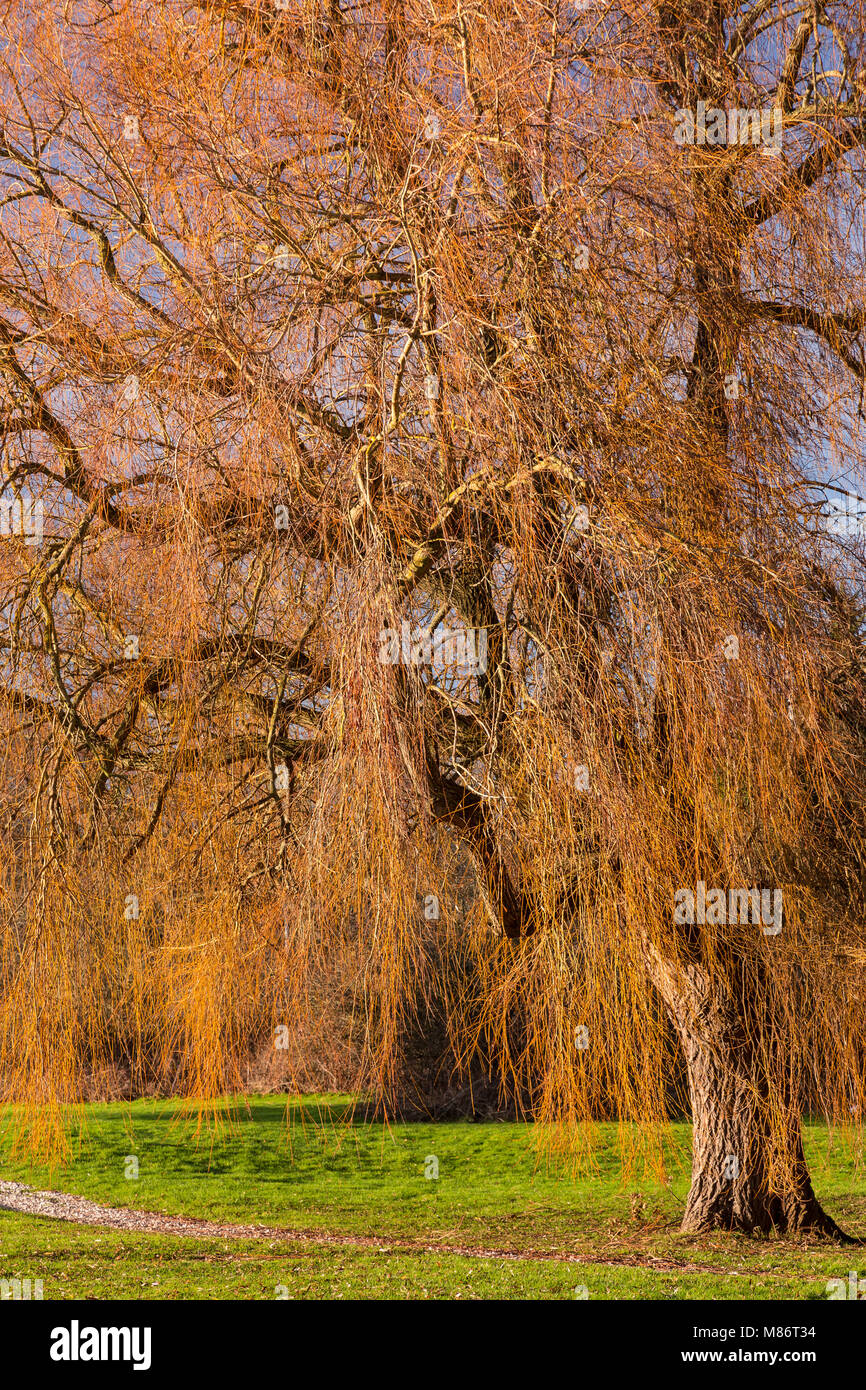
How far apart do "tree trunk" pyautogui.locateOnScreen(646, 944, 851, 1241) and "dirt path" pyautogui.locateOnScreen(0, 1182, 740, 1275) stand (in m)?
A: 0.59

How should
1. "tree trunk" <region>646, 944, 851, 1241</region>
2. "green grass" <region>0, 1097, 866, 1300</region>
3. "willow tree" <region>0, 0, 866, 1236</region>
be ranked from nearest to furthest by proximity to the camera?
1. "willow tree" <region>0, 0, 866, 1236</region>
2. "tree trunk" <region>646, 944, 851, 1241</region>
3. "green grass" <region>0, 1097, 866, 1300</region>

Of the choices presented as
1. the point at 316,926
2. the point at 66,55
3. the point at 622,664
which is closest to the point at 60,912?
the point at 316,926

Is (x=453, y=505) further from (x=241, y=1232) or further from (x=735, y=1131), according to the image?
(x=241, y=1232)

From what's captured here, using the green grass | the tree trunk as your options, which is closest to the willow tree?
the tree trunk

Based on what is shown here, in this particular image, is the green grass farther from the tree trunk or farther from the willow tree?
the willow tree

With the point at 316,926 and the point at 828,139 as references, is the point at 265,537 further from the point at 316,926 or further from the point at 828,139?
the point at 828,139

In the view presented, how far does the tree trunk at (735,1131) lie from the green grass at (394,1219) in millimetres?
200

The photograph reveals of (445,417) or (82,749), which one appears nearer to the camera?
(445,417)

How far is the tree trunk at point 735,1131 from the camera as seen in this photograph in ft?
18.9

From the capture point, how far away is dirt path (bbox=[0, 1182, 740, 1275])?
750cm

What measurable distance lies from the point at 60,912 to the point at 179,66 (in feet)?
10.8

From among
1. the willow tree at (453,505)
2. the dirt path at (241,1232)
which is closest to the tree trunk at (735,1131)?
the willow tree at (453,505)

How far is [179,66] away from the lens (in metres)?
4.64

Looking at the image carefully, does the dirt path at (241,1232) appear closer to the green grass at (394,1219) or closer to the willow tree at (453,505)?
the green grass at (394,1219)
